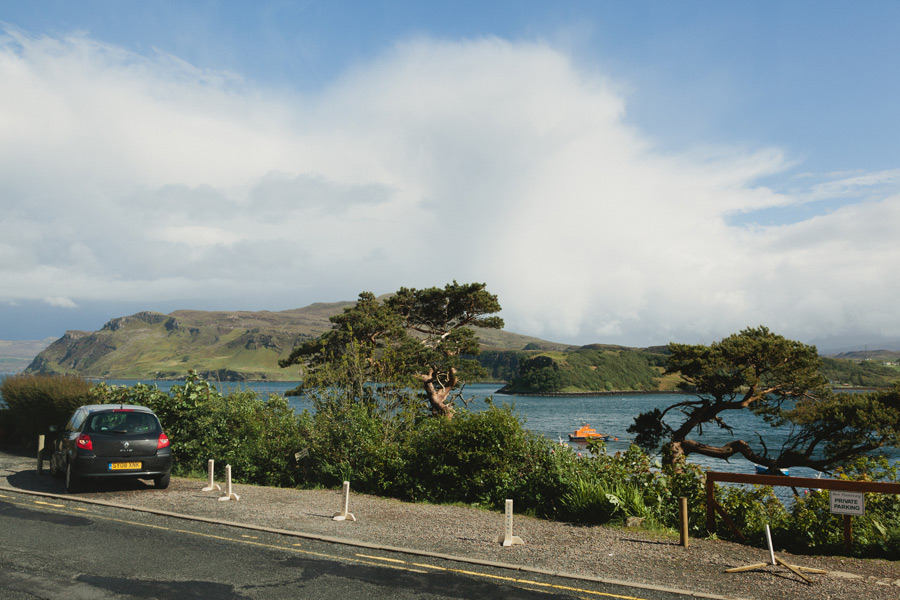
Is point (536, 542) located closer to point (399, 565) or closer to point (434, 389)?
point (399, 565)

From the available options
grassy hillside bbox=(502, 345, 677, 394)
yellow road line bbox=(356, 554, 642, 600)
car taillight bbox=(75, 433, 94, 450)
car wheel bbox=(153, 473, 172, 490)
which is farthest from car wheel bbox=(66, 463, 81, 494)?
grassy hillside bbox=(502, 345, 677, 394)

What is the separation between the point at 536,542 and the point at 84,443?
30.7 feet

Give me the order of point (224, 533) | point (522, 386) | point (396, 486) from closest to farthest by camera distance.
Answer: point (224, 533) → point (396, 486) → point (522, 386)

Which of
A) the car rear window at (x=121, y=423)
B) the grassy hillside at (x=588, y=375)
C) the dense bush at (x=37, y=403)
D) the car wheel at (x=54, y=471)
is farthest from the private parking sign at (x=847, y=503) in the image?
the grassy hillside at (x=588, y=375)

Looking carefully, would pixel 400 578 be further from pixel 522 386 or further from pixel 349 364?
pixel 522 386

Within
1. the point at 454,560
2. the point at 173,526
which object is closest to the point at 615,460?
the point at 454,560

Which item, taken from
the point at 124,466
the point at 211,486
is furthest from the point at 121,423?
the point at 211,486

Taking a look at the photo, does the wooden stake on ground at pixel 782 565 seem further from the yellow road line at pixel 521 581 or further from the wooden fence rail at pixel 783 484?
Answer: the yellow road line at pixel 521 581

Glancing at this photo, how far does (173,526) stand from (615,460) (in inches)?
317

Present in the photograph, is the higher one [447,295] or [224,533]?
[447,295]

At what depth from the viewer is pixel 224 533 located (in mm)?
9156

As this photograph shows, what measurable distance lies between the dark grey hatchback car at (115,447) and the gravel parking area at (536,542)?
468 mm

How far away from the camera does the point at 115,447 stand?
11977 millimetres

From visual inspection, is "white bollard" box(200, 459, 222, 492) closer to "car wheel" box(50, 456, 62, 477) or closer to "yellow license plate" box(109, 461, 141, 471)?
"yellow license plate" box(109, 461, 141, 471)
